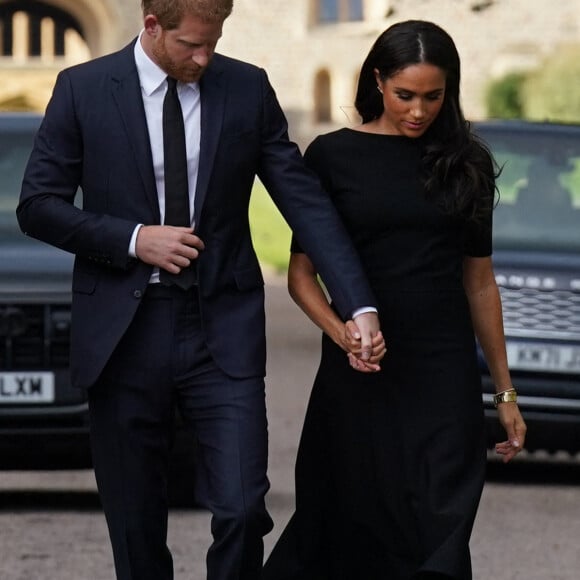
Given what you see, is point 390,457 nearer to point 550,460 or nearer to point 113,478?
point 113,478

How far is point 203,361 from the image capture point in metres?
5.18

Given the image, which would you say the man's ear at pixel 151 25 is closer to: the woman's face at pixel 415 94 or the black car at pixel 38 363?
the woman's face at pixel 415 94

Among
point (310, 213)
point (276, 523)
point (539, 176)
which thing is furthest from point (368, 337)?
point (539, 176)

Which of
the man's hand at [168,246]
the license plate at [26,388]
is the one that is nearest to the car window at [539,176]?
the license plate at [26,388]

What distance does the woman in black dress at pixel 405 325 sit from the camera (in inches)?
205

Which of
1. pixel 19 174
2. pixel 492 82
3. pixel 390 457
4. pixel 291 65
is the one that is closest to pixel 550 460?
pixel 19 174

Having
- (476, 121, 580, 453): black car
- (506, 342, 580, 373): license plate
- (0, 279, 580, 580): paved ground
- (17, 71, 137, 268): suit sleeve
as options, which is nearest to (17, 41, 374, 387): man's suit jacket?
(17, 71, 137, 268): suit sleeve

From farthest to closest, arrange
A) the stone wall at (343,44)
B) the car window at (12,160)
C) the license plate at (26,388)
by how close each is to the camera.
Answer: the stone wall at (343,44) → the car window at (12,160) → the license plate at (26,388)

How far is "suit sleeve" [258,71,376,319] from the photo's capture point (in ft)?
16.7

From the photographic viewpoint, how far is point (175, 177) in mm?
5117

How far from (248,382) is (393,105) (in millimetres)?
782

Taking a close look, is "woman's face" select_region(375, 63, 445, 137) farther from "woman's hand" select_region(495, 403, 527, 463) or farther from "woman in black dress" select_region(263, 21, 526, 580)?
"woman's hand" select_region(495, 403, 527, 463)

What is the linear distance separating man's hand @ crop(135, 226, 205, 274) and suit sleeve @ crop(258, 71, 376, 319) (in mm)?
290

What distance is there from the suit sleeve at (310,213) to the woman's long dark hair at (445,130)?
26 centimetres
